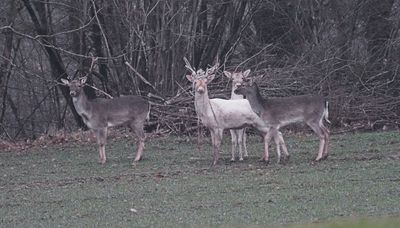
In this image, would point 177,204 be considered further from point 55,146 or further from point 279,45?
point 279,45

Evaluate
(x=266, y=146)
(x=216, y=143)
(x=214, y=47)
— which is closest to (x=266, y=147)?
(x=266, y=146)

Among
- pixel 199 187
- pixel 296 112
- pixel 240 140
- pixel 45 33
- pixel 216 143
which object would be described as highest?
pixel 296 112

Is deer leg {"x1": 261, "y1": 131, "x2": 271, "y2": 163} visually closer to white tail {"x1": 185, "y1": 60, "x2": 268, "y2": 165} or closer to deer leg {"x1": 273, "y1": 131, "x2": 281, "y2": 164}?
deer leg {"x1": 273, "y1": 131, "x2": 281, "y2": 164}

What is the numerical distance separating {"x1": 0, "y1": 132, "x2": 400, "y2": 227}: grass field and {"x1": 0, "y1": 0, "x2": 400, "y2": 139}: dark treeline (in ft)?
12.8

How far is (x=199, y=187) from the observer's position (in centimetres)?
1525

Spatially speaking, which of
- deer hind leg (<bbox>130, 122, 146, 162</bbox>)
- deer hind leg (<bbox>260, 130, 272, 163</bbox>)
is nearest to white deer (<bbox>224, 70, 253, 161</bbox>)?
deer hind leg (<bbox>260, 130, 272, 163</bbox>)

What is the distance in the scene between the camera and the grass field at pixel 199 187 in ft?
41.5

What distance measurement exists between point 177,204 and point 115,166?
4.63 m

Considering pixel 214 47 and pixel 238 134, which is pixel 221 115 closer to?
pixel 238 134

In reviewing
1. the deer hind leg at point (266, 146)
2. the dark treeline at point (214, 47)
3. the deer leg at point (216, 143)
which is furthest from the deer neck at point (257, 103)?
the dark treeline at point (214, 47)

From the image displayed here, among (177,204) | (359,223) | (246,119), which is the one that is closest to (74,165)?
(246,119)

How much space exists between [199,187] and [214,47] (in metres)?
11.7

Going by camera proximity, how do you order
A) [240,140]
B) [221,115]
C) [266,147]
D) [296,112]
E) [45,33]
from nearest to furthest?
1. [266,147]
2. [296,112]
3. [221,115]
4. [240,140]
5. [45,33]

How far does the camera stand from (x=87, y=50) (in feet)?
88.9
